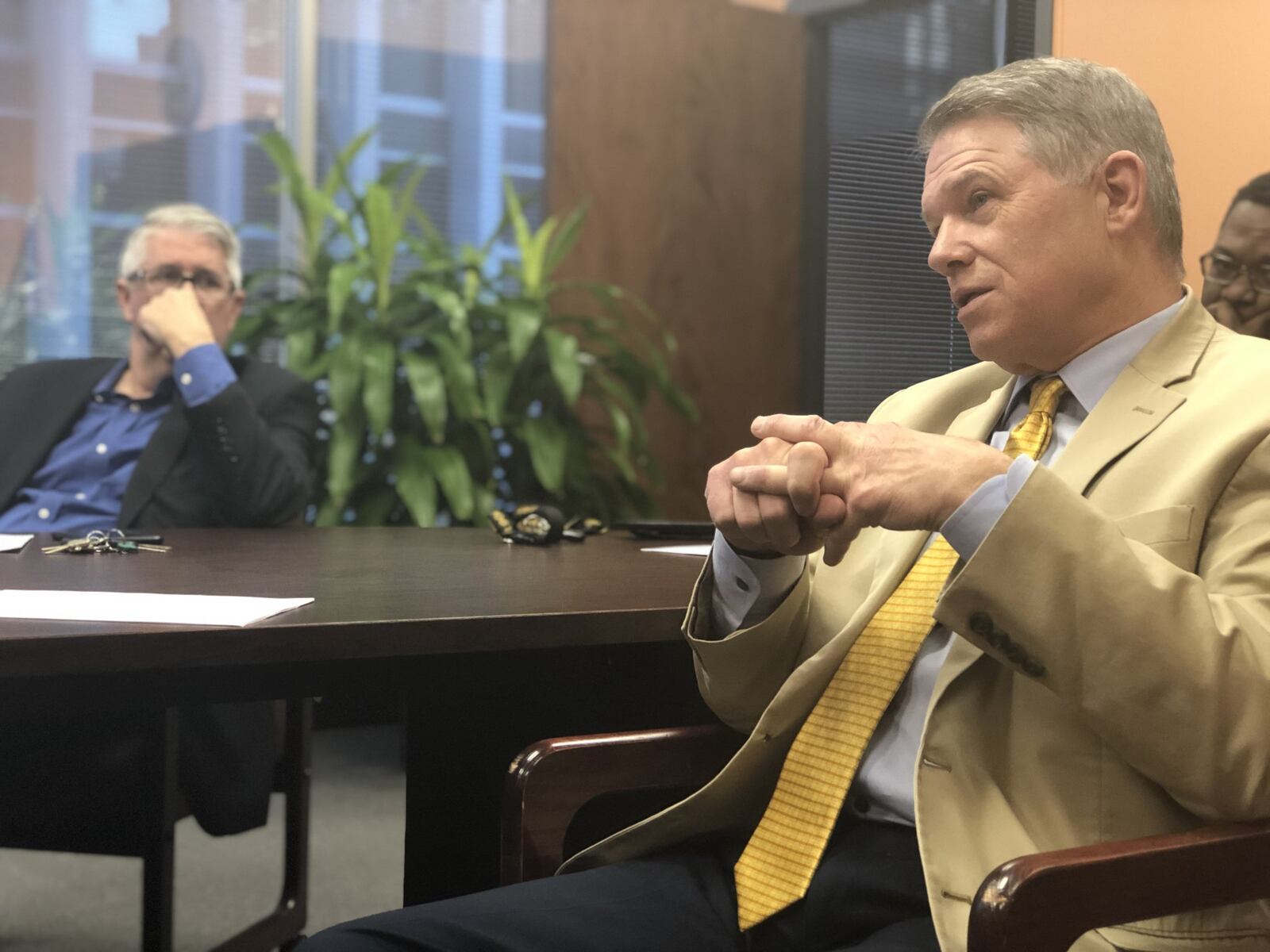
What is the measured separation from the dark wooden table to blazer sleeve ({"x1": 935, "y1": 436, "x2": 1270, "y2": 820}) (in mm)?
481

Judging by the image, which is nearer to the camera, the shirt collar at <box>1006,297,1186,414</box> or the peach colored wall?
the shirt collar at <box>1006,297,1186,414</box>

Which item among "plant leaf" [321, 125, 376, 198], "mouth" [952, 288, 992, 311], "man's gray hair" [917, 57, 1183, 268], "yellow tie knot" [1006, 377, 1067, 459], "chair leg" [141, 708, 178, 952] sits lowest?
"chair leg" [141, 708, 178, 952]

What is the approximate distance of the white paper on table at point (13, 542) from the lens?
1958 mm

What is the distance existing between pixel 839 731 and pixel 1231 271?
0.96 meters

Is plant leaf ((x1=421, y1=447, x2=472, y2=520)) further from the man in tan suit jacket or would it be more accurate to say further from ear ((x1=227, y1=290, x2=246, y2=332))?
the man in tan suit jacket

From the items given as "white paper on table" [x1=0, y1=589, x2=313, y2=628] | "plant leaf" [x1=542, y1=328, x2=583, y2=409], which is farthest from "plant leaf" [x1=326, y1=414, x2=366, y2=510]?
"white paper on table" [x1=0, y1=589, x2=313, y2=628]

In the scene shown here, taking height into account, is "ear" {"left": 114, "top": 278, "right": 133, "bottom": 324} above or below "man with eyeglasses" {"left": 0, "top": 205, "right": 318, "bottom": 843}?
above

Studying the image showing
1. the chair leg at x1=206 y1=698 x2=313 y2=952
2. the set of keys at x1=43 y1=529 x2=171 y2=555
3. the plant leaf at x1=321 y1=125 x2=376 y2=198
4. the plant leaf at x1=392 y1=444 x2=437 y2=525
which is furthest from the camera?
the plant leaf at x1=321 y1=125 x2=376 y2=198

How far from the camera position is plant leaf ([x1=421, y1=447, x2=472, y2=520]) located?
3871 millimetres

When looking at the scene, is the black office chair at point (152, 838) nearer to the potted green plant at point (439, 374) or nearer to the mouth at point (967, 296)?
the mouth at point (967, 296)

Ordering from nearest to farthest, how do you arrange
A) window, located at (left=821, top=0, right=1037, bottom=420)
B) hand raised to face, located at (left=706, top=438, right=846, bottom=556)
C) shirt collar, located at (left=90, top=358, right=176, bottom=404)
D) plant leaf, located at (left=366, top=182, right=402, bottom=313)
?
hand raised to face, located at (left=706, top=438, right=846, bottom=556)
window, located at (left=821, top=0, right=1037, bottom=420)
shirt collar, located at (left=90, top=358, right=176, bottom=404)
plant leaf, located at (left=366, top=182, right=402, bottom=313)

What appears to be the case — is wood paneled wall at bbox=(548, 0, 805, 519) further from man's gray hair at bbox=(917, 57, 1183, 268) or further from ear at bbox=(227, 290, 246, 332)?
man's gray hair at bbox=(917, 57, 1183, 268)

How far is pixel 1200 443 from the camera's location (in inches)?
45.8

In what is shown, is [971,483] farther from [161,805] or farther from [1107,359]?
[161,805]
